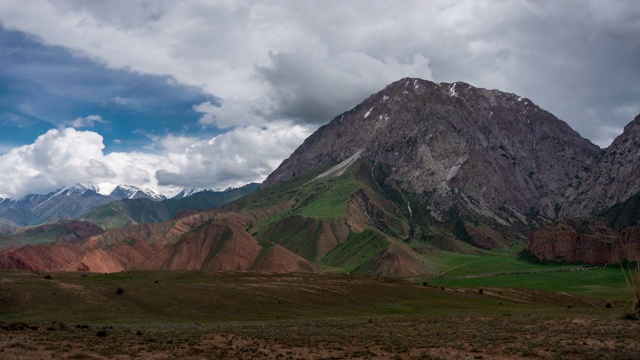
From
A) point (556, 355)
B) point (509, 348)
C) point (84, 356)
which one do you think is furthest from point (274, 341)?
point (556, 355)

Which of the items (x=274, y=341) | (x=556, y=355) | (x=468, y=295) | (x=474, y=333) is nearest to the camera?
(x=556, y=355)

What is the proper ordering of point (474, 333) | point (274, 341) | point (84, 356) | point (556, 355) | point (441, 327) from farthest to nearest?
point (441, 327), point (474, 333), point (274, 341), point (556, 355), point (84, 356)

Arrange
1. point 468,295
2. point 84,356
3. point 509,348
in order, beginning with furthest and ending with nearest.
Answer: point 468,295 < point 509,348 < point 84,356

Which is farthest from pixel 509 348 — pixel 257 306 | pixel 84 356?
pixel 257 306

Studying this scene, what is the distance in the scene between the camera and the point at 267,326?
59.0m

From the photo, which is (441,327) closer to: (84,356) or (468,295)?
(84,356)

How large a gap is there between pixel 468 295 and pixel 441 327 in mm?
60488

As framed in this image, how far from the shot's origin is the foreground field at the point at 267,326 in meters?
40.2

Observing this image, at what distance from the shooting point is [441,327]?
190 feet

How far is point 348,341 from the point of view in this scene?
46.9m

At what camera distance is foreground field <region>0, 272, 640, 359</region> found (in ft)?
132

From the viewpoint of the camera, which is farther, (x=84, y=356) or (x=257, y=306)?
(x=257, y=306)

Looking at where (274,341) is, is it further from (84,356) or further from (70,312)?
(70,312)

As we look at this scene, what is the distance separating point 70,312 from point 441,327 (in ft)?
155
